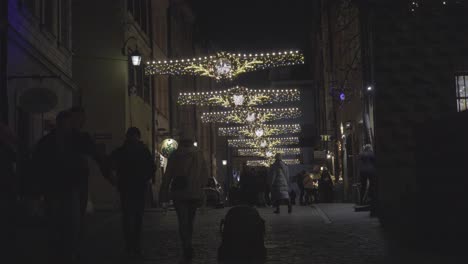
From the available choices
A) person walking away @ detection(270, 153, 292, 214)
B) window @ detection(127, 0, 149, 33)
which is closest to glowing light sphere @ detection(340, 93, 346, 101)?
person walking away @ detection(270, 153, 292, 214)

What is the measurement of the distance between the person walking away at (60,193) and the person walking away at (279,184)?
17.3m

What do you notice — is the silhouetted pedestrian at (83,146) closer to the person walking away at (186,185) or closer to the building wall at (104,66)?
the person walking away at (186,185)

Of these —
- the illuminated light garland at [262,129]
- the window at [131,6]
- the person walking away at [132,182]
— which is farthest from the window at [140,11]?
the person walking away at [132,182]

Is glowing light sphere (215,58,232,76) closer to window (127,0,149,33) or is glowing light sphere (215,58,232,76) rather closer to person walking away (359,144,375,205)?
window (127,0,149,33)

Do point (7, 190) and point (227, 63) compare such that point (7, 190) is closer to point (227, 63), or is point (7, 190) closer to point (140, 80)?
point (227, 63)

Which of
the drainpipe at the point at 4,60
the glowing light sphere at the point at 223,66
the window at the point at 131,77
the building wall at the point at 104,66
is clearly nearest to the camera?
the drainpipe at the point at 4,60

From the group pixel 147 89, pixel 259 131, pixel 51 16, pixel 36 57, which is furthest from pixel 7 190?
pixel 259 131

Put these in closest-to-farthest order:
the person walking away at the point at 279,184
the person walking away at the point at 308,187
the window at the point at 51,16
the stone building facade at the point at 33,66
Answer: the stone building facade at the point at 33,66
the window at the point at 51,16
the person walking away at the point at 279,184
the person walking away at the point at 308,187

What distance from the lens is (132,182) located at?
442 inches

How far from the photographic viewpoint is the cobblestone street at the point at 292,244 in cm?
1077

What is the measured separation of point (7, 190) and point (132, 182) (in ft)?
6.01

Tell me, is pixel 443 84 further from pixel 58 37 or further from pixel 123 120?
pixel 123 120

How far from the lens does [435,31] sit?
18.8 meters

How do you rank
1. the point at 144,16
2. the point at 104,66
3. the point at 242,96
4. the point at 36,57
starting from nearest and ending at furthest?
the point at 36,57 → the point at 104,66 → the point at 242,96 → the point at 144,16
